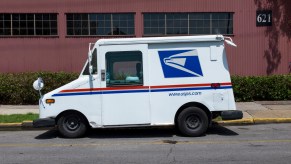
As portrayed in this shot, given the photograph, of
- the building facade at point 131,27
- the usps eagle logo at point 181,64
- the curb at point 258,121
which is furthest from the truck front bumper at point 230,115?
the building facade at point 131,27

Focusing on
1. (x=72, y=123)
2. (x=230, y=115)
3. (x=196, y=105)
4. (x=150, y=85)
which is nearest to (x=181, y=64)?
(x=150, y=85)

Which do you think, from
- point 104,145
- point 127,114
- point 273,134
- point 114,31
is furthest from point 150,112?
point 114,31

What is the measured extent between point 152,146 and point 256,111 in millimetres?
6008

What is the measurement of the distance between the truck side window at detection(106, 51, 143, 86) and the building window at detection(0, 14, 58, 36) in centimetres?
1031

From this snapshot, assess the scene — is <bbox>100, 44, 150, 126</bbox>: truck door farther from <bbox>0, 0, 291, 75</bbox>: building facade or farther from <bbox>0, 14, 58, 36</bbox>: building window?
<bbox>0, 14, 58, 36</bbox>: building window

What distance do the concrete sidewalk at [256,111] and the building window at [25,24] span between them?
4.67 metres

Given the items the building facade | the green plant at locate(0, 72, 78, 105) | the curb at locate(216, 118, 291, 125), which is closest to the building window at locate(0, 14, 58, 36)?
the building facade

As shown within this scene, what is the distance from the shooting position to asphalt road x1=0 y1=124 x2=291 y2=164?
869 centimetres

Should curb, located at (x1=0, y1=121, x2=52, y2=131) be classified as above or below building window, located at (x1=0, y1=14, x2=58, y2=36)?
below

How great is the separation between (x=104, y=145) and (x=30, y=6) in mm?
11957

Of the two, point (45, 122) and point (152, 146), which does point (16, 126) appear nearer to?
point (45, 122)

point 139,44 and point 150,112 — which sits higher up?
point 139,44

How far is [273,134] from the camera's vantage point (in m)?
11.4

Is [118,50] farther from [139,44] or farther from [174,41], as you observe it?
[174,41]
